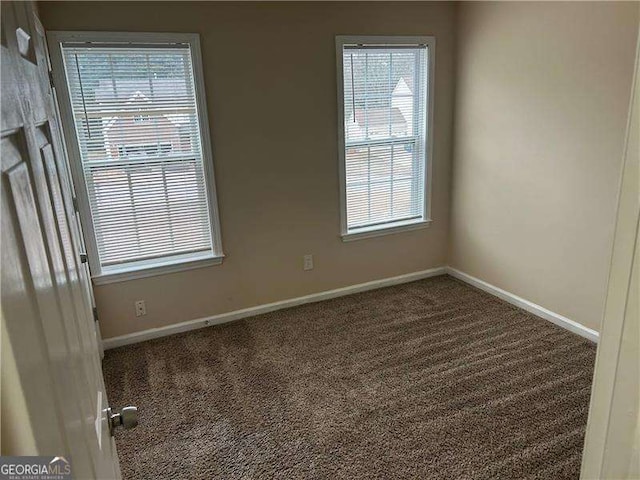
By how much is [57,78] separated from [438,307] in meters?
3.09

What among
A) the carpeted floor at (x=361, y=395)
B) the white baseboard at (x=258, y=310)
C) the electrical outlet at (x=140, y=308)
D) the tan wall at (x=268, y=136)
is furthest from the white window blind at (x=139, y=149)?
the carpeted floor at (x=361, y=395)

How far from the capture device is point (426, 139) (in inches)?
150

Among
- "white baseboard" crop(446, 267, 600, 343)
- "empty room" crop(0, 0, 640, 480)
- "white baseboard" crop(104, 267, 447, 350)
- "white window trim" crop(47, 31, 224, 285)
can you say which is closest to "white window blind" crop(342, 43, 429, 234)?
"empty room" crop(0, 0, 640, 480)

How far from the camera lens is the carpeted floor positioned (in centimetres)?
205

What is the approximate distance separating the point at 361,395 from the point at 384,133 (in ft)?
7.07

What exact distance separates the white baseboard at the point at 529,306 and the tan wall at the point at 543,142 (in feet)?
0.15

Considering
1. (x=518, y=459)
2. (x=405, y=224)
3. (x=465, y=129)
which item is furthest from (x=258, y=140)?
(x=518, y=459)

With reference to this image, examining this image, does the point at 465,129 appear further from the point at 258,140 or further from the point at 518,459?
the point at 518,459

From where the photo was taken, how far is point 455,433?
2.19m

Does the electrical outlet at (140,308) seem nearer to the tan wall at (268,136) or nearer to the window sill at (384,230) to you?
the tan wall at (268,136)

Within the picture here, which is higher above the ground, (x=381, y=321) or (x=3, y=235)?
(x=3, y=235)

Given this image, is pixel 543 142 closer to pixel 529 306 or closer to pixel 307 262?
pixel 529 306

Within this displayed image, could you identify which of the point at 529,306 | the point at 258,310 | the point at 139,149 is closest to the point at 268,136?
the point at 139,149

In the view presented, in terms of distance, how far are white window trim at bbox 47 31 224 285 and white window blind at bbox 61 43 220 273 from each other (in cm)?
3
